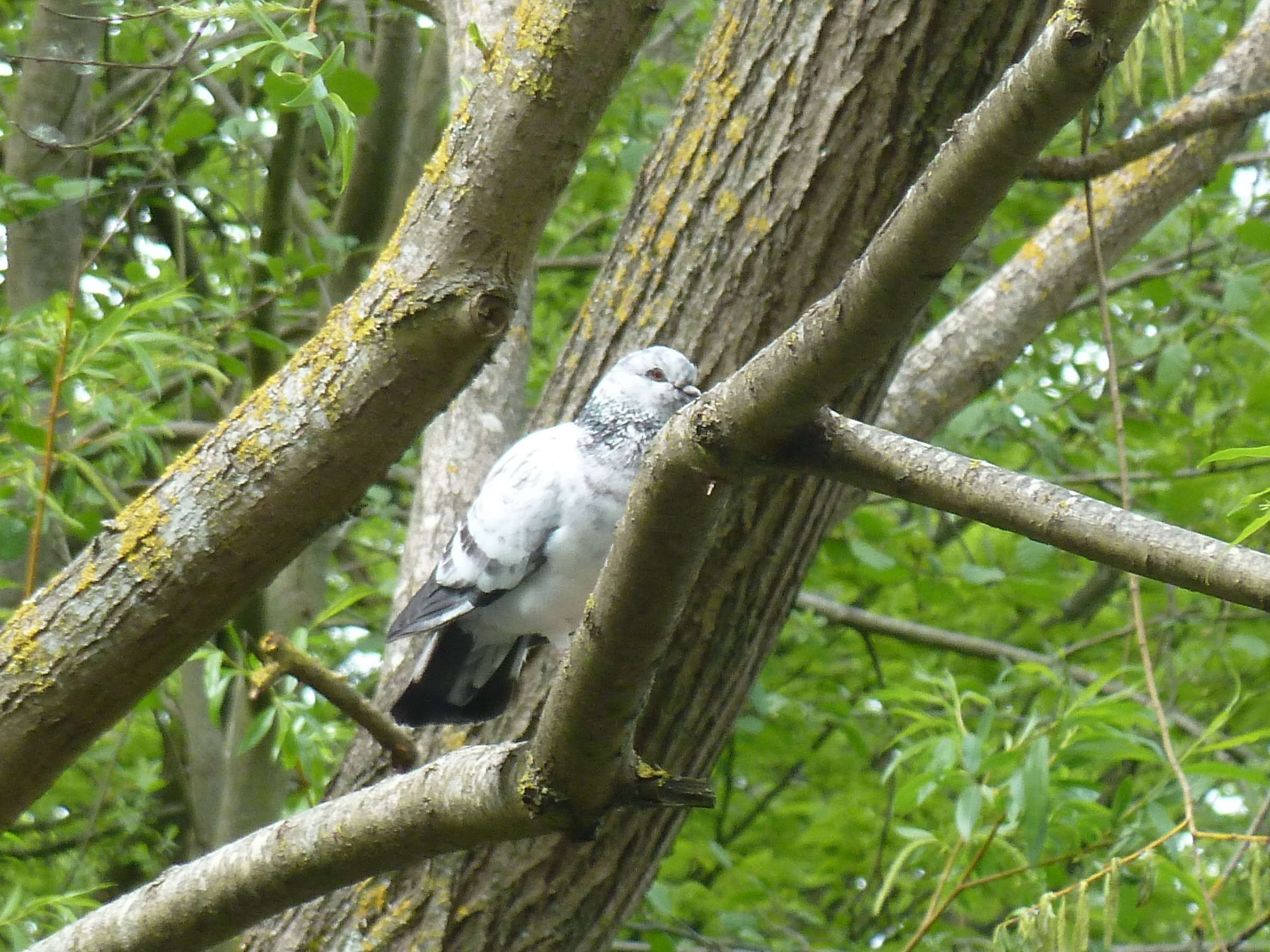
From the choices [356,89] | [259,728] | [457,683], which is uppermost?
[356,89]

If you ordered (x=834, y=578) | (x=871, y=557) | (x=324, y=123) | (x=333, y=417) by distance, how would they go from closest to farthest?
1. (x=324, y=123)
2. (x=333, y=417)
3. (x=871, y=557)
4. (x=834, y=578)

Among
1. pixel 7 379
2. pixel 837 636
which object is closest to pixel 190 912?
pixel 7 379

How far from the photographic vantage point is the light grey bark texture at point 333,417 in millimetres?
1965

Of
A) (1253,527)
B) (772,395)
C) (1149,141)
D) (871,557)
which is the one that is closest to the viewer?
(1253,527)

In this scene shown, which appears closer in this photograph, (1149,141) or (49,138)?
(1149,141)

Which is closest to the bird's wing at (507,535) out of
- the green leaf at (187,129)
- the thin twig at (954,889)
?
the thin twig at (954,889)

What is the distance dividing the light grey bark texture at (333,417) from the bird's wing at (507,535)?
2.13 feet

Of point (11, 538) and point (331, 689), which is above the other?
point (11, 538)

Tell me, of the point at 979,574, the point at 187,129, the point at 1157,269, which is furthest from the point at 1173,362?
the point at 187,129

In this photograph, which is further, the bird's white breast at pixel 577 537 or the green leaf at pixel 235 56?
the bird's white breast at pixel 577 537

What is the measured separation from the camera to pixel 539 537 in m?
2.75

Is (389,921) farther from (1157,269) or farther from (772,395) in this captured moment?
(1157,269)

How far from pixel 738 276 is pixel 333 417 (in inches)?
37.7

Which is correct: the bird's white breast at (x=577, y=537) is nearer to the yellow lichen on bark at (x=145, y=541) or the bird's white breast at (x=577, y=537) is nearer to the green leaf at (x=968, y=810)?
the yellow lichen on bark at (x=145, y=541)
